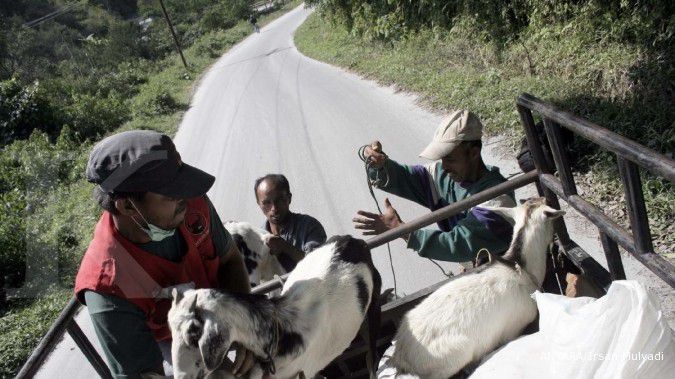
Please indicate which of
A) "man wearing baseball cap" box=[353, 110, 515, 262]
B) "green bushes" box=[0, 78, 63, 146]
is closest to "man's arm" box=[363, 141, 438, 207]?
"man wearing baseball cap" box=[353, 110, 515, 262]

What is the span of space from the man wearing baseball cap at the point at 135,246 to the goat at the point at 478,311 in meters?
0.69

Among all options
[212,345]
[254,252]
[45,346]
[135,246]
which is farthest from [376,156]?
[45,346]

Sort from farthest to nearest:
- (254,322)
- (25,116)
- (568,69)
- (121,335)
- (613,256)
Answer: (25,116) → (568,69) → (613,256) → (121,335) → (254,322)

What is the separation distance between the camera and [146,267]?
2037 millimetres

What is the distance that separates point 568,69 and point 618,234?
556 centimetres

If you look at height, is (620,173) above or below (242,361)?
above

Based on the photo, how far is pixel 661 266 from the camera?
154 centimetres

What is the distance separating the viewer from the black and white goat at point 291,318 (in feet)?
5.34

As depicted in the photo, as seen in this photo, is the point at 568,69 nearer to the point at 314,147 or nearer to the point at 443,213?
the point at 314,147

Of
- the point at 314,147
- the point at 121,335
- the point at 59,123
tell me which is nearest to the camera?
the point at 121,335

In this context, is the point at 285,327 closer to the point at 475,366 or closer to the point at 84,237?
the point at 475,366

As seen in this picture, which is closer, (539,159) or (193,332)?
(193,332)

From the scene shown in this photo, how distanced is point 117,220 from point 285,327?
0.77 metres

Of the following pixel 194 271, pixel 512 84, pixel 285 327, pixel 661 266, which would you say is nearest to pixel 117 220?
pixel 194 271
